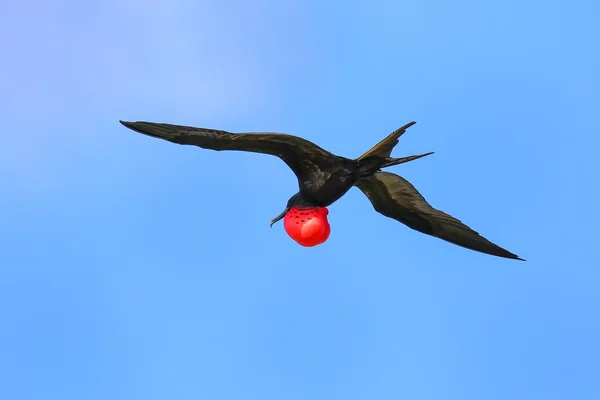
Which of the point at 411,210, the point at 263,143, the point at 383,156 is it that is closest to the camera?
the point at 263,143

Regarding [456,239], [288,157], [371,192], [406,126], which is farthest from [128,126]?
[456,239]

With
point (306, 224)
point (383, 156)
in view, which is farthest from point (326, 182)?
point (383, 156)

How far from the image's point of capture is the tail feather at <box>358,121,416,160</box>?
862 cm

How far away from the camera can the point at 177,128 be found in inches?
321

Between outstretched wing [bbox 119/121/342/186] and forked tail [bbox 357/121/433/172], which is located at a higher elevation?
forked tail [bbox 357/121/433/172]

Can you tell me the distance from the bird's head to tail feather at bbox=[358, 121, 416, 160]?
0.72 meters

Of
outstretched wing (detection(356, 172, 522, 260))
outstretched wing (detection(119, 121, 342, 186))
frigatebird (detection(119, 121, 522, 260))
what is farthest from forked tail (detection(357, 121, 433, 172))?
outstretched wing (detection(356, 172, 522, 260))

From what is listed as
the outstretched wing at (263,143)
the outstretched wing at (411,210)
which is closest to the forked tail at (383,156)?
the outstretched wing at (263,143)

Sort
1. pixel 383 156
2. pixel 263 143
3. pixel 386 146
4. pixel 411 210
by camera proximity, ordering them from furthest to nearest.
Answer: pixel 411 210 < pixel 383 156 < pixel 386 146 < pixel 263 143

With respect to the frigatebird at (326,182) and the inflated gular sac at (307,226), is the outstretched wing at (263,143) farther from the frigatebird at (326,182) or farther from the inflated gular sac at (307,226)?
the inflated gular sac at (307,226)

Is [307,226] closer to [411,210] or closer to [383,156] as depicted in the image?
[383,156]

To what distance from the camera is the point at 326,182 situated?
9.19 m

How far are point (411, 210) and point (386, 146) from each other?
148 centimetres

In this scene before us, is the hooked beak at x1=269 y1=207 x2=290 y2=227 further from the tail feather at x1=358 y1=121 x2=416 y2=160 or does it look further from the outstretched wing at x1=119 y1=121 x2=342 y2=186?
the tail feather at x1=358 y1=121 x2=416 y2=160
